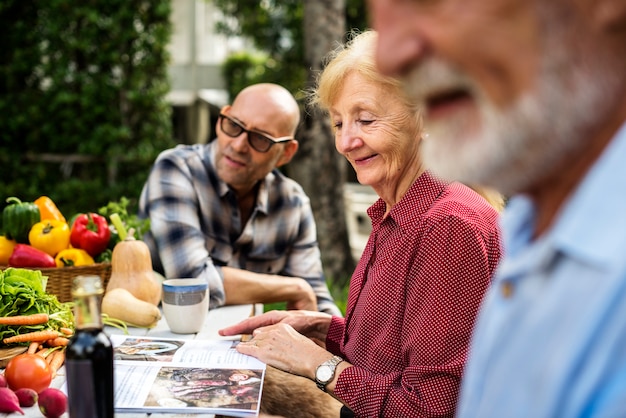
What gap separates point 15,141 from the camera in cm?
756

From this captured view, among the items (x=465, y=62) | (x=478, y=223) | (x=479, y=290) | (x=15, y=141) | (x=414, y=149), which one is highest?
(x=465, y=62)

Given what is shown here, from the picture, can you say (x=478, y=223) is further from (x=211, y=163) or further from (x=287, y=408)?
(x=211, y=163)

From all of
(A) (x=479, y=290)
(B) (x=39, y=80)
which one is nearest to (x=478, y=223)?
(A) (x=479, y=290)

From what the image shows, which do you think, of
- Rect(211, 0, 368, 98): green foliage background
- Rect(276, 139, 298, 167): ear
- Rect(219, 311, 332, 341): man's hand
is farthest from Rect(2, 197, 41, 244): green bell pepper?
Rect(211, 0, 368, 98): green foliage background

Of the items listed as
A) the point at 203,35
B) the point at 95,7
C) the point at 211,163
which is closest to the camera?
the point at 211,163

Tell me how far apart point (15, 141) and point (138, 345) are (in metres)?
6.01

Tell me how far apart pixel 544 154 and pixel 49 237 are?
2337 mm

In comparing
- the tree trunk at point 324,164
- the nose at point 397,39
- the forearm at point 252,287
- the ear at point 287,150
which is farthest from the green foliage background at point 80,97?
the nose at point 397,39

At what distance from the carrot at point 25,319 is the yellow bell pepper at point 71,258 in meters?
0.66

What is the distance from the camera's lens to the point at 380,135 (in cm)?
234

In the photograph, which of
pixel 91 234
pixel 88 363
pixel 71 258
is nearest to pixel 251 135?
pixel 91 234

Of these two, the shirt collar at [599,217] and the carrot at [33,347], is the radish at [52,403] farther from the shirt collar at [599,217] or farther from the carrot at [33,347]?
the shirt collar at [599,217]

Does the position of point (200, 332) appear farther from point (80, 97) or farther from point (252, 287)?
point (80, 97)

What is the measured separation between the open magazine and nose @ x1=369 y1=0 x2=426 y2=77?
3.37ft
